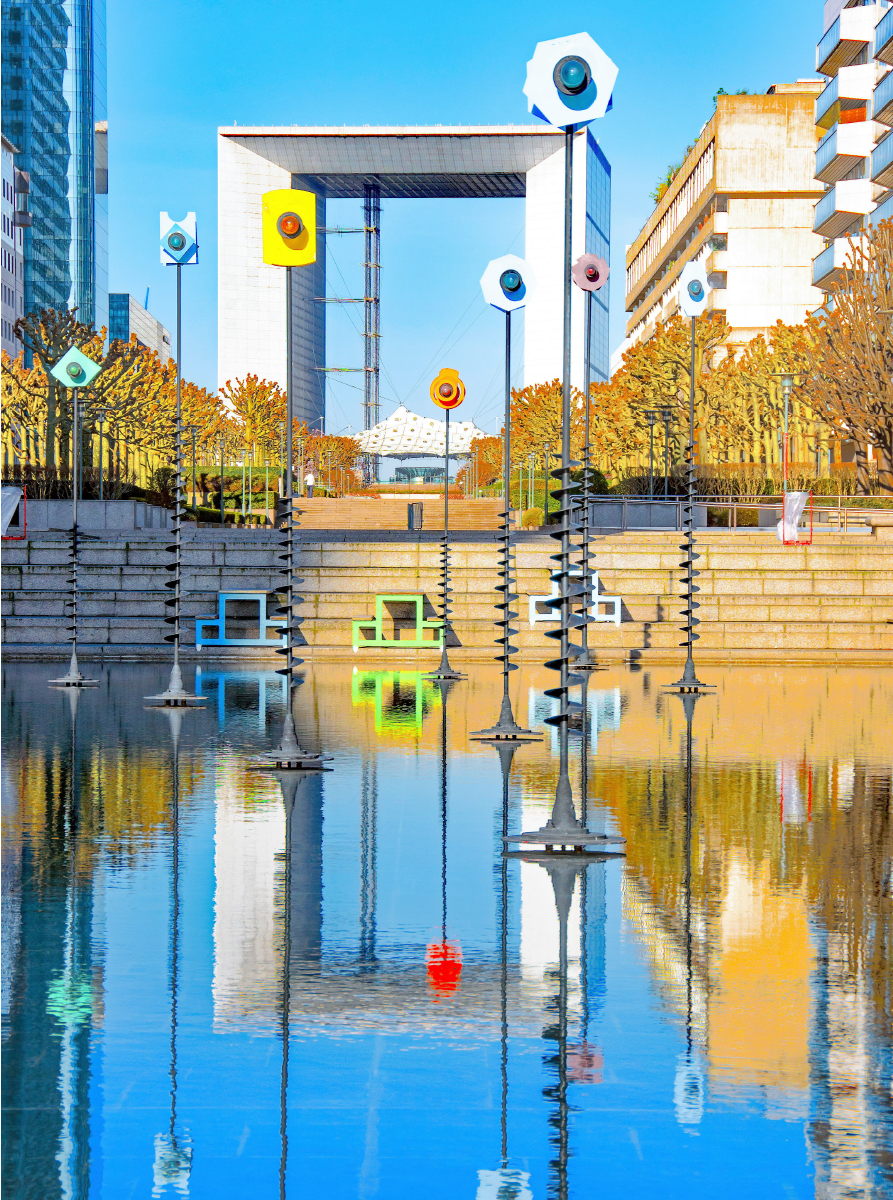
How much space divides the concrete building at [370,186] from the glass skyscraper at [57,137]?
31244 mm

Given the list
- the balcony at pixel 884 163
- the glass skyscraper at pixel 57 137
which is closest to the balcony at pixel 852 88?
the balcony at pixel 884 163

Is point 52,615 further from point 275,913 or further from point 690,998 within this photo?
point 690,998

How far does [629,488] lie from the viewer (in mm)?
58469

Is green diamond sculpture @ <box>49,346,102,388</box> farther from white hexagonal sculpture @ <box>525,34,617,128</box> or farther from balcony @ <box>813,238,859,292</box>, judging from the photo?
balcony @ <box>813,238,859,292</box>

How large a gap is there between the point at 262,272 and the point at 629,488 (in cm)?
8537

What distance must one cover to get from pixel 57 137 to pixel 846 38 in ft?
365

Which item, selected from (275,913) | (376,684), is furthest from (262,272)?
(275,913)

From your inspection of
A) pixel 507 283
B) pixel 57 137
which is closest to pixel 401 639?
pixel 507 283

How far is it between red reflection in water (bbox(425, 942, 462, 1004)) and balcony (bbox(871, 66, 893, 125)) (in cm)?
7132

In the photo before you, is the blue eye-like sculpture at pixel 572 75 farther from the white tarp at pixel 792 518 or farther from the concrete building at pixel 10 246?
the concrete building at pixel 10 246

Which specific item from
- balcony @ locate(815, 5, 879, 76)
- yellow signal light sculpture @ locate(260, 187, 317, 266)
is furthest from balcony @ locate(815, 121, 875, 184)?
yellow signal light sculpture @ locate(260, 187, 317, 266)

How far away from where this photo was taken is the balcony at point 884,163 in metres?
70.1

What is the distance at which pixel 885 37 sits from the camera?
234ft

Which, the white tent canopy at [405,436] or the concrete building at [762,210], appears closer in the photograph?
the concrete building at [762,210]
